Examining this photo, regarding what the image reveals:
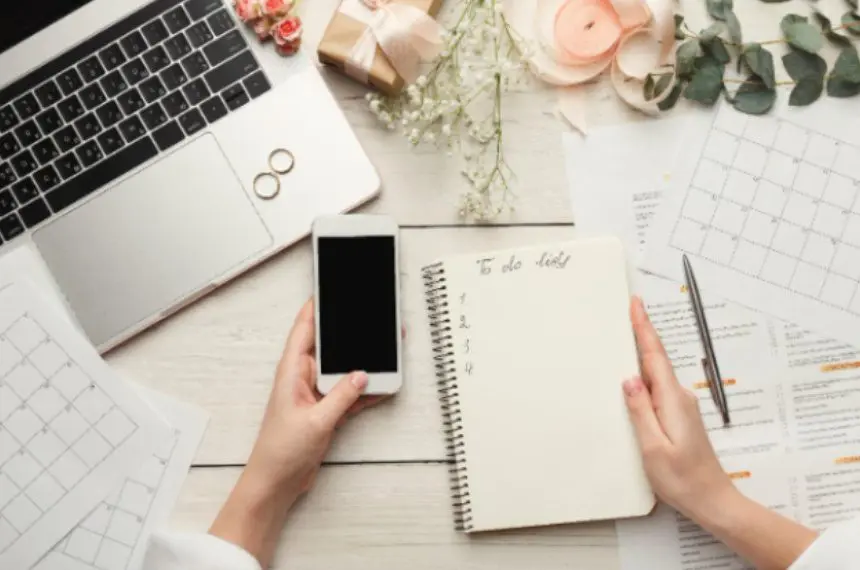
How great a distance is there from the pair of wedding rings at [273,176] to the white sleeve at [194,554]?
0.28 m

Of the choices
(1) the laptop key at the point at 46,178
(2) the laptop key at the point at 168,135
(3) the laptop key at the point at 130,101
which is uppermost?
(3) the laptop key at the point at 130,101

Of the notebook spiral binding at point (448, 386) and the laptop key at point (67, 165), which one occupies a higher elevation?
the laptop key at point (67, 165)

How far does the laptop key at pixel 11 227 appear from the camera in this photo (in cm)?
71

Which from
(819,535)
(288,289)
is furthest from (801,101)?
(288,289)

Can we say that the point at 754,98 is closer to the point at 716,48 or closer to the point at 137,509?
the point at 716,48

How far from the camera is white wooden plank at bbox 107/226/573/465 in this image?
745mm

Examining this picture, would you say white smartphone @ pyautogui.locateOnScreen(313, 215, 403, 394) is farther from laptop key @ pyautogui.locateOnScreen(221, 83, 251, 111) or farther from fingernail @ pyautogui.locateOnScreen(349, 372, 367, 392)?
laptop key @ pyautogui.locateOnScreen(221, 83, 251, 111)

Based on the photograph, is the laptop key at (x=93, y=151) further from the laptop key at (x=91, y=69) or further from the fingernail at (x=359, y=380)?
the fingernail at (x=359, y=380)

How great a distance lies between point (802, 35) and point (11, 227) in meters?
0.67

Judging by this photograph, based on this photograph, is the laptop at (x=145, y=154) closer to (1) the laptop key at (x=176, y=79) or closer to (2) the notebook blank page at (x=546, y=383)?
(1) the laptop key at (x=176, y=79)

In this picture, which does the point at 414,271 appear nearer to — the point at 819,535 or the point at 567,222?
the point at 567,222

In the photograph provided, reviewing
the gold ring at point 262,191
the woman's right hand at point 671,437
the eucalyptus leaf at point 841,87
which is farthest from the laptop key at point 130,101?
the eucalyptus leaf at point 841,87

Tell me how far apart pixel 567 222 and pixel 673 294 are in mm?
108

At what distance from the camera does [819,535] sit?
70 cm
